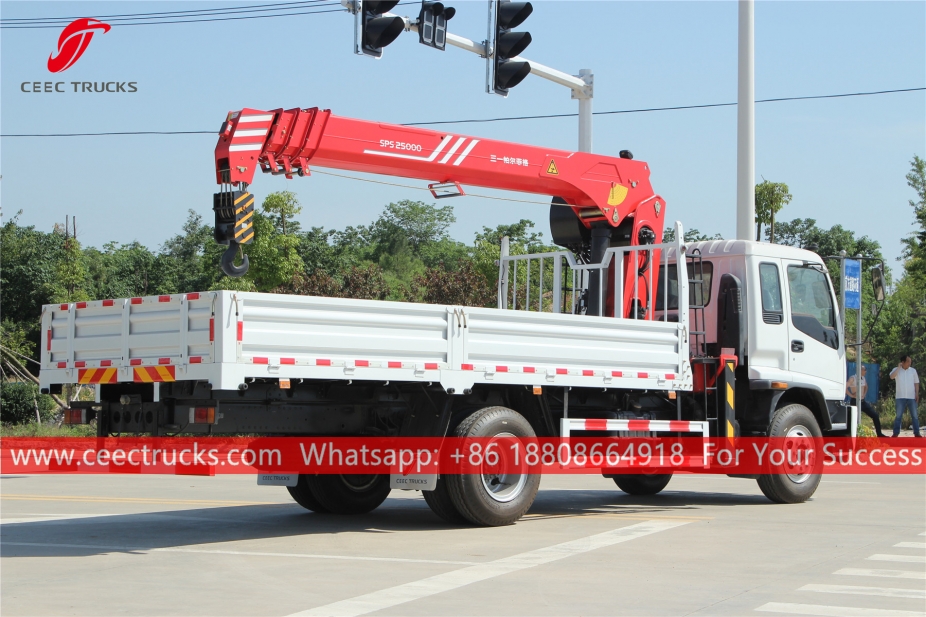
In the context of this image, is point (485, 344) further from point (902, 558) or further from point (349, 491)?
point (902, 558)

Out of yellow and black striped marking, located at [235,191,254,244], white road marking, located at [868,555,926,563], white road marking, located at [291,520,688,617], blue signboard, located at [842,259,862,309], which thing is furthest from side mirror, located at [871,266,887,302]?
yellow and black striped marking, located at [235,191,254,244]

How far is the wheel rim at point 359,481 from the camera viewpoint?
463 inches

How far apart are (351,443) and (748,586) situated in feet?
14.6

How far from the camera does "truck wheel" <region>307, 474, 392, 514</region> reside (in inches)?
462

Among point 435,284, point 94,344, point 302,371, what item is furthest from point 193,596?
point 435,284

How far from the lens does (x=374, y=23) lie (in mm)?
11188

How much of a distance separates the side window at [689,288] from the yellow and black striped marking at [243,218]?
5.34m

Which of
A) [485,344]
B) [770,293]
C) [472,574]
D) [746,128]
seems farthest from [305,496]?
[746,128]

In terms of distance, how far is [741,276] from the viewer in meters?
13.1

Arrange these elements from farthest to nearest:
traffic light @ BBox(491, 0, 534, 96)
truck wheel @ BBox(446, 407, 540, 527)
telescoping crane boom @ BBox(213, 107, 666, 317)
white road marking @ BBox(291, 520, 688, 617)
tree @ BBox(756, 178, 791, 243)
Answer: tree @ BBox(756, 178, 791, 243) < traffic light @ BBox(491, 0, 534, 96) < truck wheel @ BBox(446, 407, 540, 527) < telescoping crane boom @ BBox(213, 107, 666, 317) < white road marking @ BBox(291, 520, 688, 617)

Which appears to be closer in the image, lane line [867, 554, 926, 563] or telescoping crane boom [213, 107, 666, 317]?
lane line [867, 554, 926, 563]

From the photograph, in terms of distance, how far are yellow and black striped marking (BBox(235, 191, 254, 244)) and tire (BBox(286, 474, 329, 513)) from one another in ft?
10.5

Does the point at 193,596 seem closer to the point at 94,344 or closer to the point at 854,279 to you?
the point at 94,344

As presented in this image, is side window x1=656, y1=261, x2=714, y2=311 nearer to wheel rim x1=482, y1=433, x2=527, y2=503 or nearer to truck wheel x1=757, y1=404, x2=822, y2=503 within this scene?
truck wheel x1=757, y1=404, x2=822, y2=503
